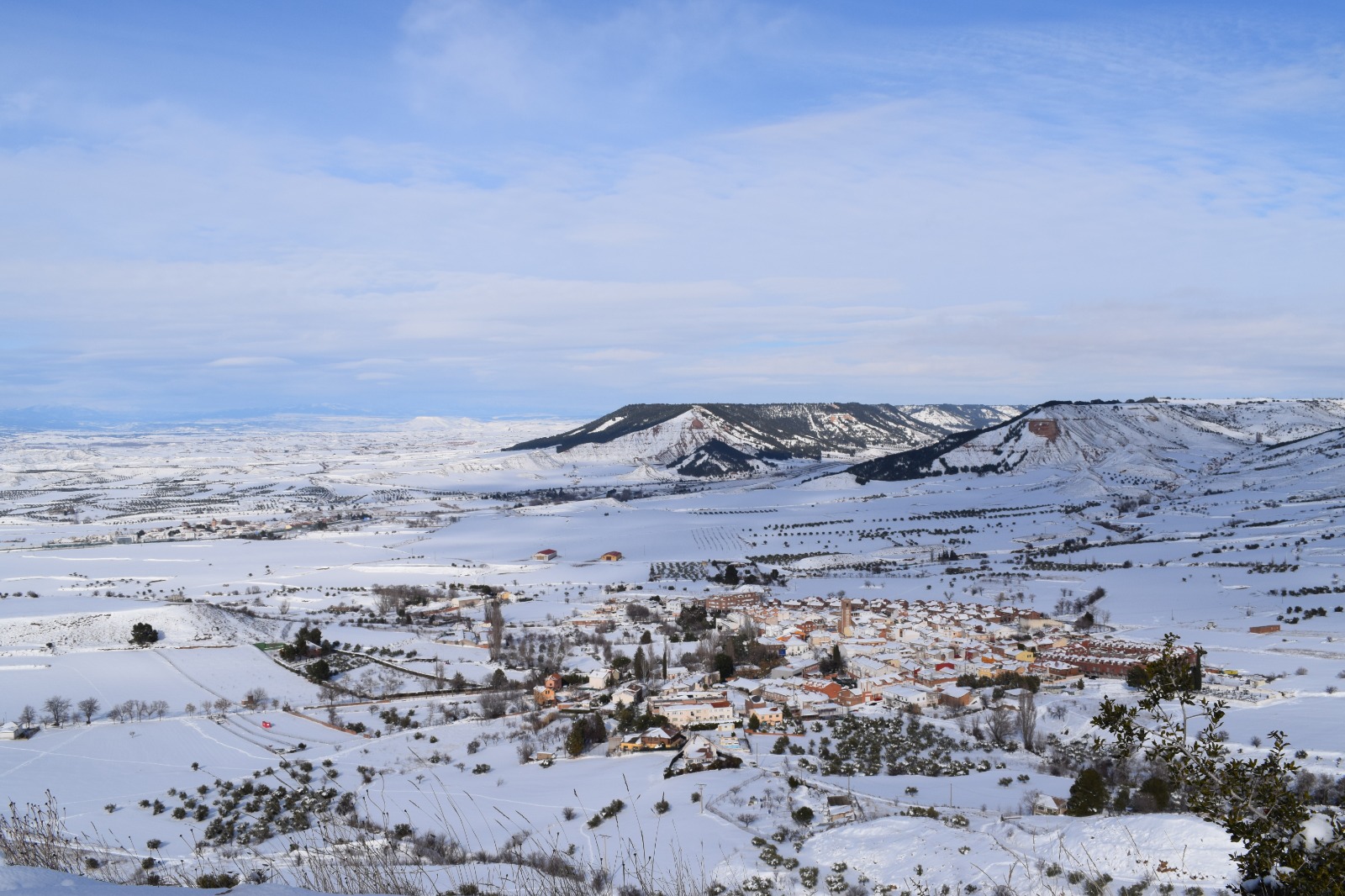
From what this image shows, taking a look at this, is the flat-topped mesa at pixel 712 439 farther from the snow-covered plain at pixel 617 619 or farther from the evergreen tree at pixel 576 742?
the evergreen tree at pixel 576 742

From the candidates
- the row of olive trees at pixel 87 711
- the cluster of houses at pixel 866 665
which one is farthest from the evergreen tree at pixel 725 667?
the row of olive trees at pixel 87 711

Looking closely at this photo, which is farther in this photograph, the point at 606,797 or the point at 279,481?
the point at 279,481

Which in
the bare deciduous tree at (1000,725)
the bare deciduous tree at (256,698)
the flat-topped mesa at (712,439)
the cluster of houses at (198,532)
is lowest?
the bare deciduous tree at (256,698)

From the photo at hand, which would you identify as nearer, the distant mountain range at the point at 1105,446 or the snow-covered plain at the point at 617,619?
the snow-covered plain at the point at 617,619

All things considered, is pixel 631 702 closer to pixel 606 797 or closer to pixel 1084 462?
pixel 606 797

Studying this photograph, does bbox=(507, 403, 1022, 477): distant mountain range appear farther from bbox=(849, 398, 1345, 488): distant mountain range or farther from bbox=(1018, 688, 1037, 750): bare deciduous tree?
bbox=(1018, 688, 1037, 750): bare deciduous tree

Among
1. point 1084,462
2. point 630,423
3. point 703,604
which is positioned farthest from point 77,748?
point 630,423

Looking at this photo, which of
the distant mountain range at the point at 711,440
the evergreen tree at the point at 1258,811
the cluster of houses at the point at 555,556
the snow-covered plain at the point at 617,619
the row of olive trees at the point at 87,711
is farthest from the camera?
the distant mountain range at the point at 711,440

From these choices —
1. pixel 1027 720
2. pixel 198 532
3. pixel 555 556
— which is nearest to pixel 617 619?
pixel 1027 720
